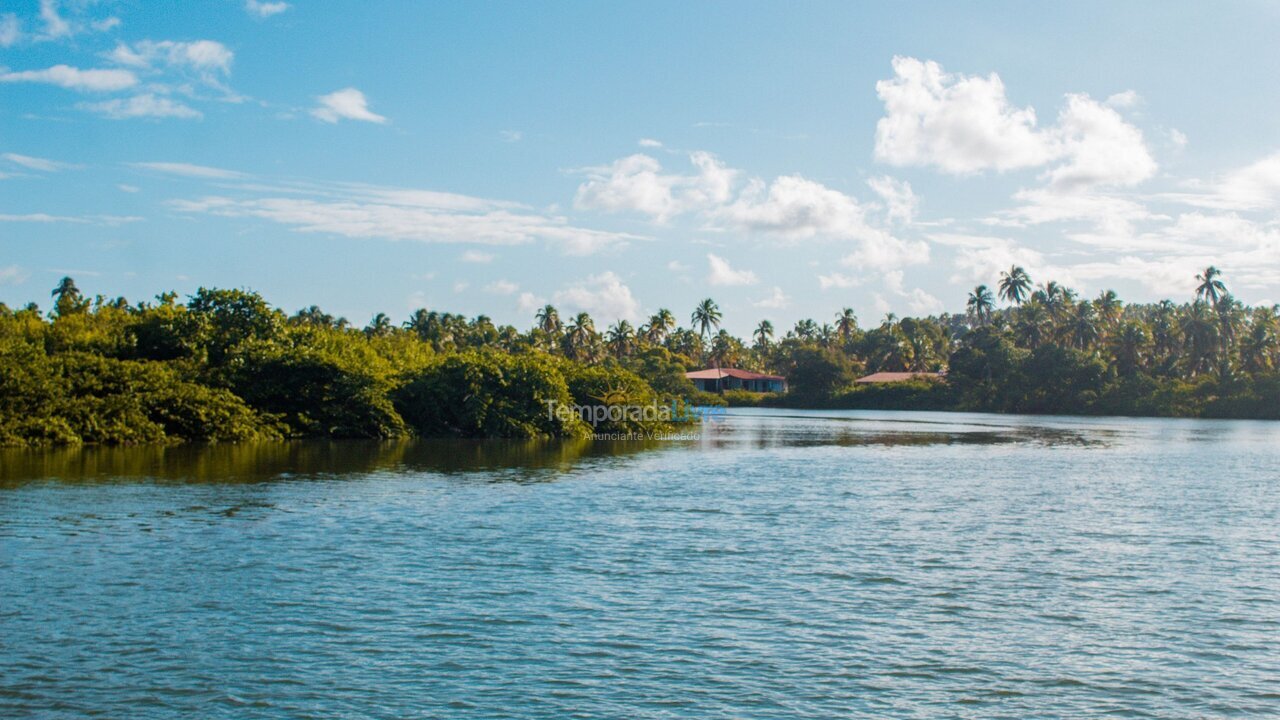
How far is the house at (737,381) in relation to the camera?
144 metres

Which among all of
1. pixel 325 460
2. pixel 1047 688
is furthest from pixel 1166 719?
pixel 325 460

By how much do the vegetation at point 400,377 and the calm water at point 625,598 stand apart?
12947 millimetres

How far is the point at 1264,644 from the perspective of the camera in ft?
46.7

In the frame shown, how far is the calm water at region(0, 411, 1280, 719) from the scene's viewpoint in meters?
11.9

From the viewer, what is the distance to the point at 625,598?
16.6 meters

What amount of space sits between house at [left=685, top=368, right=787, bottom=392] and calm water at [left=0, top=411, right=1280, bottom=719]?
10943cm

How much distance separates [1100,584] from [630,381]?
160ft

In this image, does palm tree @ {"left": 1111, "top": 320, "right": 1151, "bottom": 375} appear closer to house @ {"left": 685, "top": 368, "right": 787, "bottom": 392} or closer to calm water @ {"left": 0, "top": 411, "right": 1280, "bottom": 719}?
house @ {"left": 685, "top": 368, "right": 787, "bottom": 392}

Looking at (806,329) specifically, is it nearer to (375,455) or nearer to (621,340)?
(621,340)

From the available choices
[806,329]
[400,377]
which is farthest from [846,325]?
[400,377]

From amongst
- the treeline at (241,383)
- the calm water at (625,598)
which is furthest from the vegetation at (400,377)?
the calm water at (625,598)

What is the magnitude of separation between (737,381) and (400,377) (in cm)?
9125

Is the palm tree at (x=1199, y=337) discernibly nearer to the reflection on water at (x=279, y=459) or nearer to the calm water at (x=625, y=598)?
the reflection on water at (x=279, y=459)

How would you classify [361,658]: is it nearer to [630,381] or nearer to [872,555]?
[872,555]
